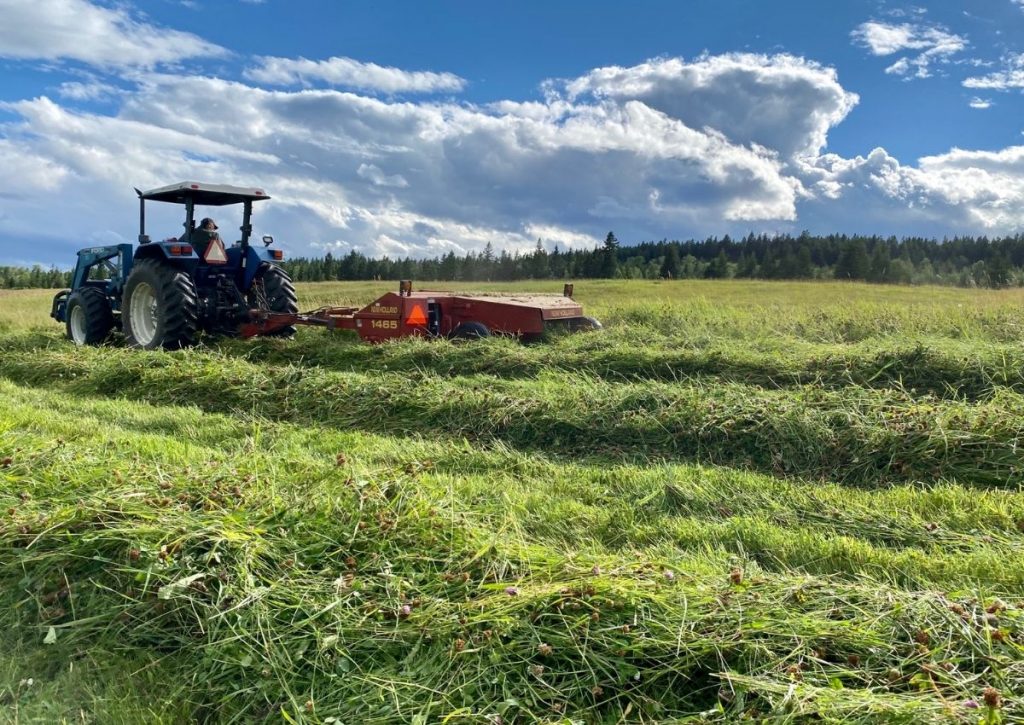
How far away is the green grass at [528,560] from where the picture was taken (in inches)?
81.0

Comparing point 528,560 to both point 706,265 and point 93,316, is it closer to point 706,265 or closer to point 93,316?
point 93,316

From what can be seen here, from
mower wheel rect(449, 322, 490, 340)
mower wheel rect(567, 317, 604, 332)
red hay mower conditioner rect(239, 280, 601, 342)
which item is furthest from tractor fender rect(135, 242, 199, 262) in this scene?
mower wheel rect(567, 317, 604, 332)

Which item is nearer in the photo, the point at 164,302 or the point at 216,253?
the point at 164,302

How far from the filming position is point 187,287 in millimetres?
9664

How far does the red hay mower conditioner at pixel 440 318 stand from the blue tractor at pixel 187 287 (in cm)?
85

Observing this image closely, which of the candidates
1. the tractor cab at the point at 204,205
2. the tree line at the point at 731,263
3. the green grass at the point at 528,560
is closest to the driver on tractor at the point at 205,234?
the tractor cab at the point at 204,205

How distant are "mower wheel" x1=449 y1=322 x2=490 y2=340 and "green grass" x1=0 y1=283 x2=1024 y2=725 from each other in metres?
2.90

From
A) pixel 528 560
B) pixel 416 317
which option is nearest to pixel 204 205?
pixel 416 317

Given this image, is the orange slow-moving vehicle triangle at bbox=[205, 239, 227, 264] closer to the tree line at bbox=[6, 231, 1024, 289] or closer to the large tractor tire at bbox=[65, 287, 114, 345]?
the large tractor tire at bbox=[65, 287, 114, 345]

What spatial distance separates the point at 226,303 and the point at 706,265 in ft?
196

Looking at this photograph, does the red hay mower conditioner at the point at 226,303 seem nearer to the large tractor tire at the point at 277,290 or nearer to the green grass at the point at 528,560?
the large tractor tire at the point at 277,290

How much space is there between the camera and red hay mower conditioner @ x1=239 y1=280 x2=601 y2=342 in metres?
9.09

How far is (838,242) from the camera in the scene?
66938 mm

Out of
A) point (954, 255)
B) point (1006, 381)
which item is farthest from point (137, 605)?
point (954, 255)
